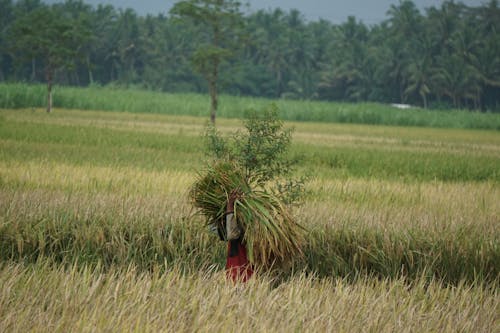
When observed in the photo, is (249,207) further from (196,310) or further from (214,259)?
(196,310)

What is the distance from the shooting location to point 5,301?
13.9ft

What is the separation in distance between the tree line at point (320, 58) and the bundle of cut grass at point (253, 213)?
184 ft

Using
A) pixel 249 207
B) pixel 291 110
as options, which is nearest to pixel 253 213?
pixel 249 207

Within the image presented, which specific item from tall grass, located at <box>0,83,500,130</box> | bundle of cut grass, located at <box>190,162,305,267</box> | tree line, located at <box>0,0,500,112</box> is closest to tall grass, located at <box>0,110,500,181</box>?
bundle of cut grass, located at <box>190,162,305,267</box>

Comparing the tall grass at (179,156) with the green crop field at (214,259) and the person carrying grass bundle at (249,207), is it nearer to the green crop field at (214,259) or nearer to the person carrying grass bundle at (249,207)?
the green crop field at (214,259)

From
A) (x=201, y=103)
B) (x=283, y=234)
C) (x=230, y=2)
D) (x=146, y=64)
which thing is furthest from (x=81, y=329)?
(x=146, y=64)

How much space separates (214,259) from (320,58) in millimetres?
81773

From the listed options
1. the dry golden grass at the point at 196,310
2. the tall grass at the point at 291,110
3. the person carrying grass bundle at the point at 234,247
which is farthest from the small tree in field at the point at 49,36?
the dry golden grass at the point at 196,310

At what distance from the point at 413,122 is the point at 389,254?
138ft

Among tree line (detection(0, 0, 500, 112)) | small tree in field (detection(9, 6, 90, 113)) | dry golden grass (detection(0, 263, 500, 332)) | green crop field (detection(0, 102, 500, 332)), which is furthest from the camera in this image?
tree line (detection(0, 0, 500, 112))

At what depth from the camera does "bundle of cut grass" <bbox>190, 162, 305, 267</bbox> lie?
5.87 m

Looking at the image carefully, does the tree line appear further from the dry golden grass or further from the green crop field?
the dry golden grass

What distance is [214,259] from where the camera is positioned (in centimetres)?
696

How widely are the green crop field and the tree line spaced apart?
5197 cm
